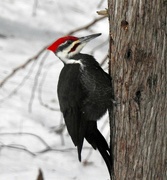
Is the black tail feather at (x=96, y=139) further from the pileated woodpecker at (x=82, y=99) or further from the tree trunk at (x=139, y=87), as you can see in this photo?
the tree trunk at (x=139, y=87)

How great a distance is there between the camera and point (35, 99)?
6.80 meters

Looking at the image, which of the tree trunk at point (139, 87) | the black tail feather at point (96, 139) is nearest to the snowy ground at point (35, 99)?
the black tail feather at point (96, 139)

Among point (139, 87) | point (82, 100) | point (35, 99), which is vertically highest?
point (139, 87)

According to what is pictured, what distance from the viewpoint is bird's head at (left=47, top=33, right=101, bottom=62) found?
154 inches

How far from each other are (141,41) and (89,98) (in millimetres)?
709

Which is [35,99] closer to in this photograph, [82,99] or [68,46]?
[68,46]

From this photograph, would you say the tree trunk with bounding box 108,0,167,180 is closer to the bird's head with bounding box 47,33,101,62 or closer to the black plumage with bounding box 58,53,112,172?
the black plumage with bounding box 58,53,112,172

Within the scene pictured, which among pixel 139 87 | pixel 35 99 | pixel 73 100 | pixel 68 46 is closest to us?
pixel 139 87

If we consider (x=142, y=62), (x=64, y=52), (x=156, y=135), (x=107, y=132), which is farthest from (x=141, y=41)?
(x=107, y=132)

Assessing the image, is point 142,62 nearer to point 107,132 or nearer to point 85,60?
point 85,60

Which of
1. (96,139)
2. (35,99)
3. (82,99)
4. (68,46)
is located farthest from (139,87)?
(35,99)

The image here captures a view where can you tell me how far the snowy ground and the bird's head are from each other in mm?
1664

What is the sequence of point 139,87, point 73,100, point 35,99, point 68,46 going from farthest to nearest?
point 35,99 < point 68,46 < point 73,100 < point 139,87

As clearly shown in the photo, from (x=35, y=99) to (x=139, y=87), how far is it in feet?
11.6
